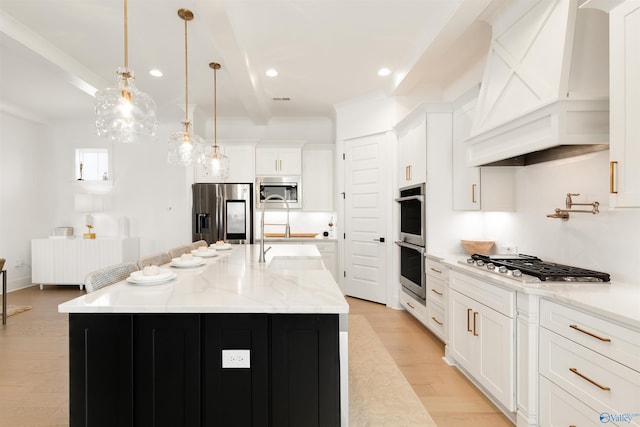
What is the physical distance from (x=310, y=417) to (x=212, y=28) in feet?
9.40

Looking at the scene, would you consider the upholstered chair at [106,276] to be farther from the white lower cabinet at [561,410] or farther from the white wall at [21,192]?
the white wall at [21,192]

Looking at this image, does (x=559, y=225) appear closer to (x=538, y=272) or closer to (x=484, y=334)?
(x=538, y=272)

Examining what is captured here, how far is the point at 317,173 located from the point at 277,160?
0.70 meters

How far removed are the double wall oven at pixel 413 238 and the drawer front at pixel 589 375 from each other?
171 centimetres

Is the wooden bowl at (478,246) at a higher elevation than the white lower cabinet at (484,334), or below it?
higher

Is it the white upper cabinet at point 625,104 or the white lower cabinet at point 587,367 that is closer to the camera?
the white lower cabinet at point 587,367

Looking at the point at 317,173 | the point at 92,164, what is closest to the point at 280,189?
the point at 317,173

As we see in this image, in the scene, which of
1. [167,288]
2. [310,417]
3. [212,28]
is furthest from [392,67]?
[310,417]

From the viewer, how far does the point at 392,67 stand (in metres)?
3.76

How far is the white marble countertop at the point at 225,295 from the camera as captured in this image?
4.38ft

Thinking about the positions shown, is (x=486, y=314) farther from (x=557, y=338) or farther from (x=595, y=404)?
(x=595, y=404)

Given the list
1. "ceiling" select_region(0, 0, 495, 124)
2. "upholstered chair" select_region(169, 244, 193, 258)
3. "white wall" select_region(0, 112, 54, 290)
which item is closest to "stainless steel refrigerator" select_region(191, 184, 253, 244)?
"ceiling" select_region(0, 0, 495, 124)

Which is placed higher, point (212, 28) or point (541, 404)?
point (212, 28)

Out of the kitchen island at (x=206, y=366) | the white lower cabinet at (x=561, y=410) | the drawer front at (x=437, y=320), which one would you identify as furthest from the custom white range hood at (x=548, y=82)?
the kitchen island at (x=206, y=366)
